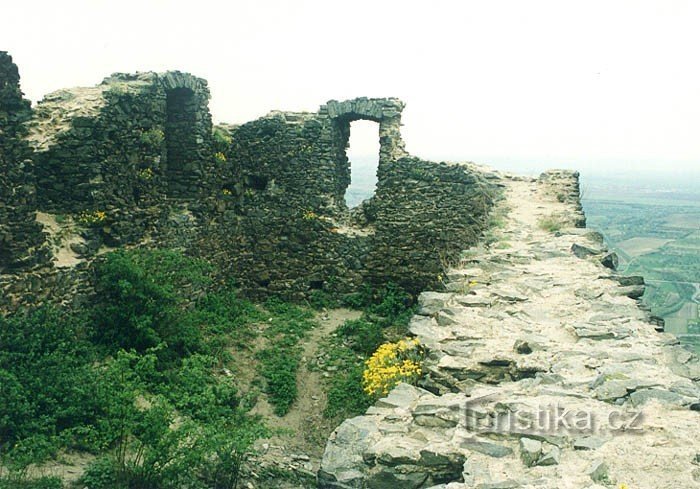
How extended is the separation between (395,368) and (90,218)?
537cm

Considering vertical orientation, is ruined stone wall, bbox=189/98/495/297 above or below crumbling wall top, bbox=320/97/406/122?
below

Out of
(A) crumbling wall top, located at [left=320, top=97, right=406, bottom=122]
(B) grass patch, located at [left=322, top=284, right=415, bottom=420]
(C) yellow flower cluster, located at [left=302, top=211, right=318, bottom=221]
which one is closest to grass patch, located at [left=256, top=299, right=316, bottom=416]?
(B) grass patch, located at [left=322, top=284, right=415, bottom=420]

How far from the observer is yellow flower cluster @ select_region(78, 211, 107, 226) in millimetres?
9148

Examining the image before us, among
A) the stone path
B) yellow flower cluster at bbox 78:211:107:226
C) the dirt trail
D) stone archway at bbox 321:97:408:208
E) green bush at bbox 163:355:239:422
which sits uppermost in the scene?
stone archway at bbox 321:97:408:208

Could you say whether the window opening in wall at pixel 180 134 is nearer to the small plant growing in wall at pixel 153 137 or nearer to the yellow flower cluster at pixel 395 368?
the small plant growing in wall at pixel 153 137

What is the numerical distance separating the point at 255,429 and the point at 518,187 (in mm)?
7697

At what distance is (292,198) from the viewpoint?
12773 millimetres

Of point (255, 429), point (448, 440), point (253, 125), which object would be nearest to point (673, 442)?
point (448, 440)

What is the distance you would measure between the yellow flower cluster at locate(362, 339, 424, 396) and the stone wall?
4.24 meters

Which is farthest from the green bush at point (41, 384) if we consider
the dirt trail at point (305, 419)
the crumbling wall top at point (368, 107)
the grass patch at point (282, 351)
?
the crumbling wall top at point (368, 107)

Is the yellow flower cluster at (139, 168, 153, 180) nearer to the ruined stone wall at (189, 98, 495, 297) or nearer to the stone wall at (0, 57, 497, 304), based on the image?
the stone wall at (0, 57, 497, 304)

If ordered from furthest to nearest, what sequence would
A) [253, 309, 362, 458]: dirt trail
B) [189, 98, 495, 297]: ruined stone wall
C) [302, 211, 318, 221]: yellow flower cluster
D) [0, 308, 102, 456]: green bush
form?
1. [302, 211, 318, 221]: yellow flower cluster
2. [189, 98, 495, 297]: ruined stone wall
3. [253, 309, 362, 458]: dirt trail
4. [0, 308, 102, 456]: green bush

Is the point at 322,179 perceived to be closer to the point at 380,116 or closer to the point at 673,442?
the point at 380,116

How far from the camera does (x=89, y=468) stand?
5.75 m
